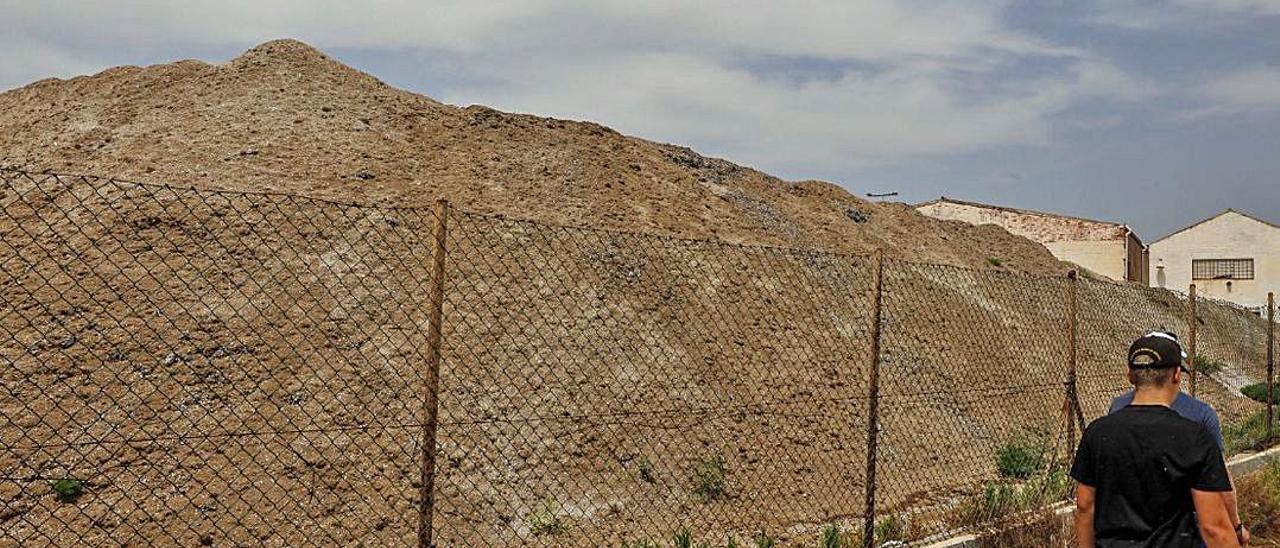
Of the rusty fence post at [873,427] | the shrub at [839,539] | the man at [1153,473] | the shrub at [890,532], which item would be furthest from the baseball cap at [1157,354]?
the shrub at [890,532]

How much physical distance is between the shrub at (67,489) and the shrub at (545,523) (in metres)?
2.92

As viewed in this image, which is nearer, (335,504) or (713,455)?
(335,504)

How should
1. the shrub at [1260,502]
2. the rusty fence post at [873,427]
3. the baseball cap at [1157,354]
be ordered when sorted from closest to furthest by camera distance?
1. the baseball cap at [1157,354]
2. the rusty fence post at [873,427]
3. the shrub at [1260,502]

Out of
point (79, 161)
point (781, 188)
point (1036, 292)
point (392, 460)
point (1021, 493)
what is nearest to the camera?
point (1021, 493)

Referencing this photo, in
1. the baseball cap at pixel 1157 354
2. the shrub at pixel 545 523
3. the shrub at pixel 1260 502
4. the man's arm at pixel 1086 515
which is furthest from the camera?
the shrub at pixel 1260 502

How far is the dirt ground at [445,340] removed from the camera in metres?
6.96

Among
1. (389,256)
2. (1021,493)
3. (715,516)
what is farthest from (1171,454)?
(389,256)

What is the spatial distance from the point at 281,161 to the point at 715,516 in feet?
27.5

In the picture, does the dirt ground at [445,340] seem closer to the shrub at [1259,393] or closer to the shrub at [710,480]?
the shrub at [710,480]

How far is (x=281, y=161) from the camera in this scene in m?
13.2

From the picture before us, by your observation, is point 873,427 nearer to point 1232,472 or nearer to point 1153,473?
point 1153,473

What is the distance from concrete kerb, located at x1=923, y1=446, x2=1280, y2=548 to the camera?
575cm

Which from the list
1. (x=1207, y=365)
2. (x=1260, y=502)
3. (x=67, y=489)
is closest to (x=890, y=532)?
(x=1260, y=502)

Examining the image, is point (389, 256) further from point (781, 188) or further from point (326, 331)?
point (781, 188)
